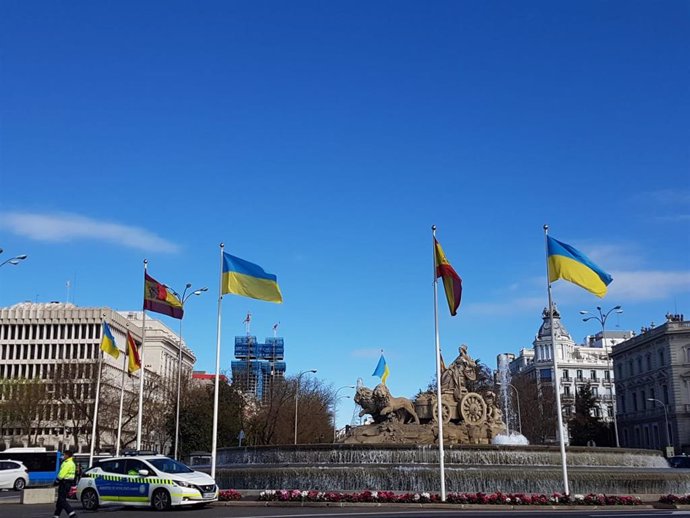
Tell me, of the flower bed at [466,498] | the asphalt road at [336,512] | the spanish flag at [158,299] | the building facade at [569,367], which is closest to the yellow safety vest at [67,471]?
the asphalt road at [336,512]

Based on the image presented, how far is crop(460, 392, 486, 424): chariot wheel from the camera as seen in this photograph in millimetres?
40438

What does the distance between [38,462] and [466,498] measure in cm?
3218

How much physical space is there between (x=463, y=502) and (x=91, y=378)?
2428 inches

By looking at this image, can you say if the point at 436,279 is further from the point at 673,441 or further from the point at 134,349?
the point at 673,441

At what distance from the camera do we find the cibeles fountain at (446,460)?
27203 millimetres

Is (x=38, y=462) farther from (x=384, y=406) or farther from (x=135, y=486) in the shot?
(x=135, y=486)

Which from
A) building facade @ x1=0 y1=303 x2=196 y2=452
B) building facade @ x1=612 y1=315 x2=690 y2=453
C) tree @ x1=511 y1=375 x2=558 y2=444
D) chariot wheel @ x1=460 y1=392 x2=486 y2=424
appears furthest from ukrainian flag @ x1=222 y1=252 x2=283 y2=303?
building facade @ x1=612 y1=315 x2=690 y2=453

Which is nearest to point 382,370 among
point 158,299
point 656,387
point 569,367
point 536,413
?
point 158,299

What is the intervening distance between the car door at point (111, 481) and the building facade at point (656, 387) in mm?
73073

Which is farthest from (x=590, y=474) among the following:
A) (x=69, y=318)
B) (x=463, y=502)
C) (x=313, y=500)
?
(x=69, y=318)

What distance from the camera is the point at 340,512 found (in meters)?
21.5

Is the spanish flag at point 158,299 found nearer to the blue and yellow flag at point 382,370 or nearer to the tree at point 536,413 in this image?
the blue and yellow flag at point 382,370

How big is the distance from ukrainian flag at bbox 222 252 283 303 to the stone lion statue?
1461 centimetres

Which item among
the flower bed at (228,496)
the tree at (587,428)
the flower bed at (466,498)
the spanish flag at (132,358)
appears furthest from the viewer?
the tree at (587,428)
